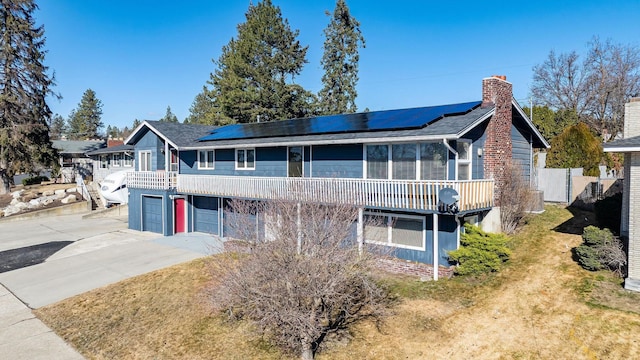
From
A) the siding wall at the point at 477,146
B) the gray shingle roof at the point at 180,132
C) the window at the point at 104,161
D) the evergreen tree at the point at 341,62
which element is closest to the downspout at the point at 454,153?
the siding wall at the point at 477,146

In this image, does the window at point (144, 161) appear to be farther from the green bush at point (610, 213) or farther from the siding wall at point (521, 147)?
the green bush at point (610, 213)

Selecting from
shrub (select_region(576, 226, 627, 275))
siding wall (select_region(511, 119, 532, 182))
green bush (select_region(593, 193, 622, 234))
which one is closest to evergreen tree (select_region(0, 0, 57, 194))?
siding wall (select_region(511, 119, 532, 182))

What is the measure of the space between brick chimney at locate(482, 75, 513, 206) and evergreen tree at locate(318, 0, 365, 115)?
26.0m

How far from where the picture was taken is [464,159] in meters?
14.0

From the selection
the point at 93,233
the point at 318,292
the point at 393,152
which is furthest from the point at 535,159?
the point at 93,233

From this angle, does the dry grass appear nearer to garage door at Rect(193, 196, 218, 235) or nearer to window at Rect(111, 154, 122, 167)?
garage door at Rect(193, 196, 218, 235)

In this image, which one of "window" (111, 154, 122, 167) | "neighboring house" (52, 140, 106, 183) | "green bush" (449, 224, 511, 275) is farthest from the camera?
"neighboring house" (52, 140, 106, 183)

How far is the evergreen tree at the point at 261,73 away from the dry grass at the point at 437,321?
26941 mm

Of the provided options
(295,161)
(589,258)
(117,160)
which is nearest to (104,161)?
(117,160)

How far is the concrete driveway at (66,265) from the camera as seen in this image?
1023cm

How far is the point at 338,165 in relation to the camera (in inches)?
634

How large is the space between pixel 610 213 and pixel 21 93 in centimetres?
4362

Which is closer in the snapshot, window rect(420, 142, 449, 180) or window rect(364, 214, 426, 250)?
window rect(420, 142, 449, 180)

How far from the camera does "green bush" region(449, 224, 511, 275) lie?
12602mm
